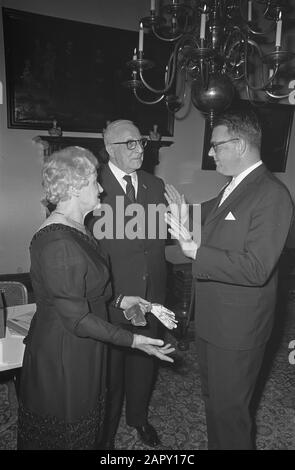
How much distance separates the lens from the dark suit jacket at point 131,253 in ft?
7.85

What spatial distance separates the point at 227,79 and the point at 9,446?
274 cm

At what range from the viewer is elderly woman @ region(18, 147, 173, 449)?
5.24ft

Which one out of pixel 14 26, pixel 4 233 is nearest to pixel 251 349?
pixel 4 233

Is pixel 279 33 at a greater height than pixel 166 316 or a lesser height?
greater

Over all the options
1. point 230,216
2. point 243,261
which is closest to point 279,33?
point 230,216

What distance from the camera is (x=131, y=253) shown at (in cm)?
241

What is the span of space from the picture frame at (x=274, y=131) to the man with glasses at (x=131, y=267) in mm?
3388

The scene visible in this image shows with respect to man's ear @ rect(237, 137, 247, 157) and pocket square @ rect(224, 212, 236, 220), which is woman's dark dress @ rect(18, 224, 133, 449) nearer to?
pocket square @ rect(224, 212, 236, 220)

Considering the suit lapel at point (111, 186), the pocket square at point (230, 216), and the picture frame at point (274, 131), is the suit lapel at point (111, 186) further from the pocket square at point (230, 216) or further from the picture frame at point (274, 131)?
the picture frame at point (274, 131)

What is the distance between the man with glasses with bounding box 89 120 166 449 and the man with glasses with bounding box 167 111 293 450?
0.45 meters

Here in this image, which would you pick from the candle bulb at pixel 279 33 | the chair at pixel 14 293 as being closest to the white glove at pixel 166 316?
the chair at pixel 14 293

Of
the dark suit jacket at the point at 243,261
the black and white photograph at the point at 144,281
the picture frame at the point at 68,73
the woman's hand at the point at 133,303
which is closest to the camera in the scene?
the black and white photograph at the point at 144,281

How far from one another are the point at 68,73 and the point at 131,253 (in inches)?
126

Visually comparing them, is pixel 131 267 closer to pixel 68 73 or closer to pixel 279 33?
A: pixel 279 33
